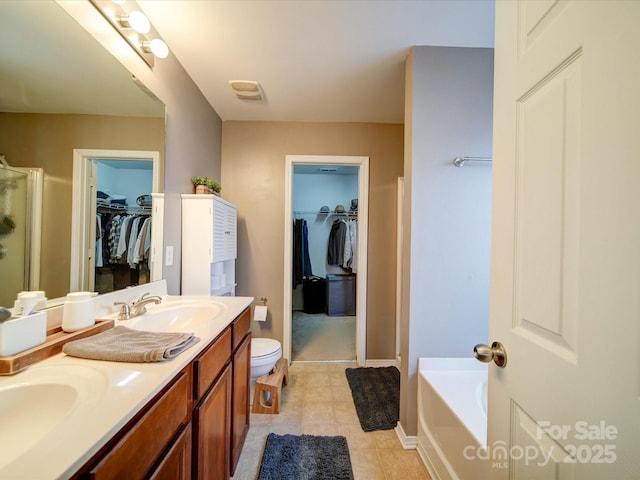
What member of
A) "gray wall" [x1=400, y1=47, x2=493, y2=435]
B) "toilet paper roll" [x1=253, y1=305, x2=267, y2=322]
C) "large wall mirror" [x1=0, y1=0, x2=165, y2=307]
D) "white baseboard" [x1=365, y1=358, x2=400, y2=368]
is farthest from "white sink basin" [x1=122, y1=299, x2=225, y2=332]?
"white baseboard" [x1=365, y1=358, x2=400, y2=368]

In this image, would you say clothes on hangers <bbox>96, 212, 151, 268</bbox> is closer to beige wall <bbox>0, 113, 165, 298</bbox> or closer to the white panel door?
beige wall <bbox>0, 113, 165, 298</bbox>

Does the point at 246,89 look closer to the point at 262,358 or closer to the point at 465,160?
the point at 465,160

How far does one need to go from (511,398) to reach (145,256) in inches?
66.5

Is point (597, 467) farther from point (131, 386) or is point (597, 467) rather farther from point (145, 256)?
point (145, 256)

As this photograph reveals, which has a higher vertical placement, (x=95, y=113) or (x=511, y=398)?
(x=95, y=113)

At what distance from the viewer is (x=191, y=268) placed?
1.77 meters

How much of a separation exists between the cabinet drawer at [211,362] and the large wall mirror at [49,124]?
597 mm

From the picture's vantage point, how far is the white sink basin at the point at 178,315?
118cm

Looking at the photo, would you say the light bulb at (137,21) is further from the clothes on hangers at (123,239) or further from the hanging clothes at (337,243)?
the hanging clothes at (337,243)

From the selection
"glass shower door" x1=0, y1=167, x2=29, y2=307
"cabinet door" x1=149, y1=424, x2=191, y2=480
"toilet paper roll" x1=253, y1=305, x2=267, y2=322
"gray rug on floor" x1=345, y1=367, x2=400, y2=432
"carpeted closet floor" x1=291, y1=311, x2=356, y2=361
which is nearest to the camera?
"cabinet door" x1=149, y1=424, x2=191, y2=480

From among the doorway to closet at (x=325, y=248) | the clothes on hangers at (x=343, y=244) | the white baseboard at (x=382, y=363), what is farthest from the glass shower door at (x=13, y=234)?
the clothes on hangers at (x=343, y=244)

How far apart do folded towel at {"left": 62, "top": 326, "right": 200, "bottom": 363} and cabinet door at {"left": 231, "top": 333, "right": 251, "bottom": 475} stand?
1.54ft

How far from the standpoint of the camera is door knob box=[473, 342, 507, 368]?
0.68 meters

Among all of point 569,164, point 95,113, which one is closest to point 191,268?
point 95,113
